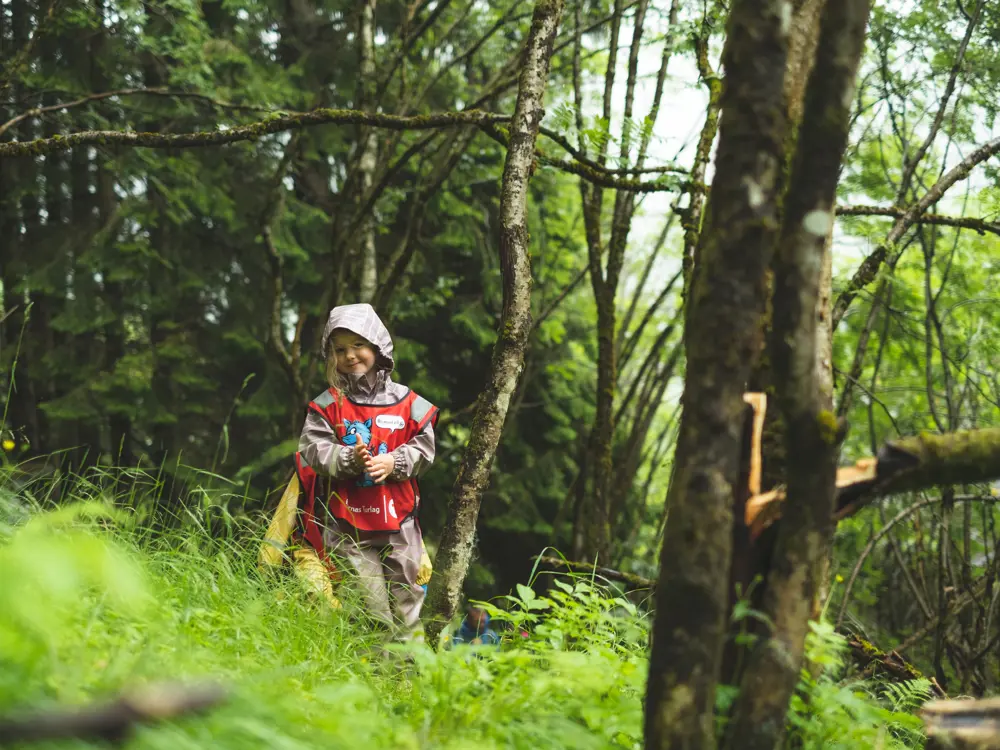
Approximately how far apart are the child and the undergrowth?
78 centimetres

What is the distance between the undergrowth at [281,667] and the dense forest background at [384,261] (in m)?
4.24

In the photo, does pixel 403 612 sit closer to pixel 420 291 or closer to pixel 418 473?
pixel 418 473

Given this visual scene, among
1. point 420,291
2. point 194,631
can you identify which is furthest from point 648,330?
point 194,631

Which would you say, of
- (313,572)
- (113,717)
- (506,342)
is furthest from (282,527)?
(113,717)

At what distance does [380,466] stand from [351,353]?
618 mm

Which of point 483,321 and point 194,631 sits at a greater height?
point 483,321

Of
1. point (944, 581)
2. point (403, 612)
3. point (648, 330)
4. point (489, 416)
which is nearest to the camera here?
point (489, 416)

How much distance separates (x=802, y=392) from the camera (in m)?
1.70

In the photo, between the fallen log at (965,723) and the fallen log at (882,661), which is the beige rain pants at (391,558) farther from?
the fallen log at (965,723)

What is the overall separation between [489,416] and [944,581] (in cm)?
490

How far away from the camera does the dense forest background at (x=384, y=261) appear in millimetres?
7195

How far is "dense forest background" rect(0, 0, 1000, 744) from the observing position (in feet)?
23.6

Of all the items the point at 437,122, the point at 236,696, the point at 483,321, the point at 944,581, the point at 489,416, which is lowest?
the point at 944,581

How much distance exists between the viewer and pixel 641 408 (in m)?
8.98
